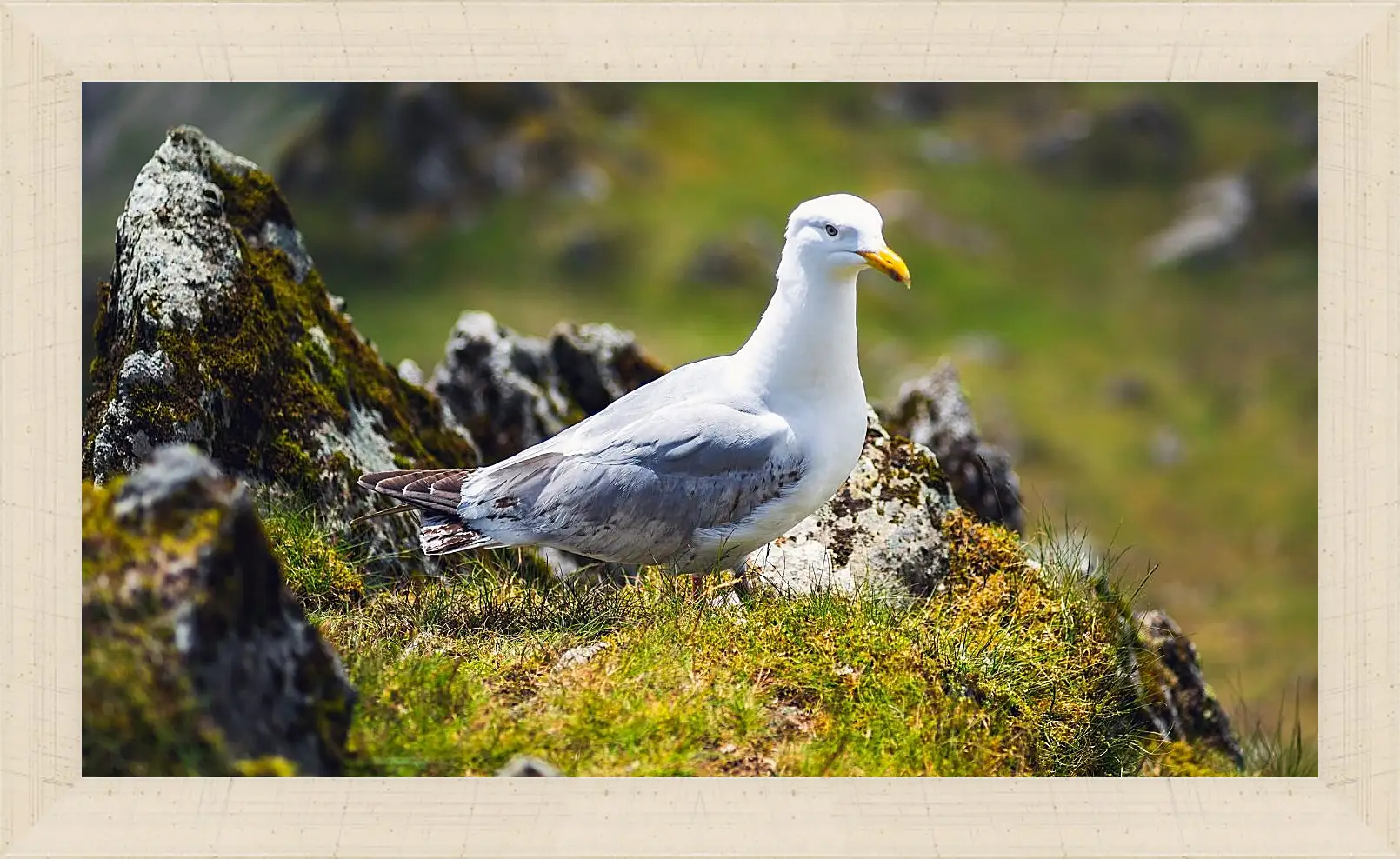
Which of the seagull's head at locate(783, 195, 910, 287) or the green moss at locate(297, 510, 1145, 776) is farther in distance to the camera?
the seagull's head at locate(783, 195, 910, 287)

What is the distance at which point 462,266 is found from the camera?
80.9 ft

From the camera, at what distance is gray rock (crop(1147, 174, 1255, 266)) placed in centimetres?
2617

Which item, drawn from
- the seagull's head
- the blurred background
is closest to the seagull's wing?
the seagull's head

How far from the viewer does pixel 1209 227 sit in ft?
87.2

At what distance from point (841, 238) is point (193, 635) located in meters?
3.65

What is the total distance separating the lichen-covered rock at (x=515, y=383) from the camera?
31.9ft

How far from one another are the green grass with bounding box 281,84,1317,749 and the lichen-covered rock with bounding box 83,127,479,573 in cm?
1220

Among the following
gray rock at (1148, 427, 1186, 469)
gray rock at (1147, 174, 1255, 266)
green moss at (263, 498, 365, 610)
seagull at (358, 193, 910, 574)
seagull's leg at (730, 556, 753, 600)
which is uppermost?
gray rock at (1147, 174, 1255, 266)

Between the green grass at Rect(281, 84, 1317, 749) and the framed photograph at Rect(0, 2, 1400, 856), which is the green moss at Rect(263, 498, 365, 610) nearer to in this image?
the framed photograph at Rect(0, 2, 1400, 856)

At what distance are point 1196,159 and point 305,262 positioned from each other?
2455 cm

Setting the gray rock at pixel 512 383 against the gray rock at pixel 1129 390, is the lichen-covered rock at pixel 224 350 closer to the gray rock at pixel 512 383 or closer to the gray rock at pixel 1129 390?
the gray rock at pixel 512 383

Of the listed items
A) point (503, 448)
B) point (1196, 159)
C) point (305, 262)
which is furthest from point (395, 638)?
point (1196, 159)

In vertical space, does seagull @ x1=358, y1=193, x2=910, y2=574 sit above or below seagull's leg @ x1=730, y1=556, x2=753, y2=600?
above

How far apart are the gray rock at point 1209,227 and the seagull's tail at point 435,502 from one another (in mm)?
21993
